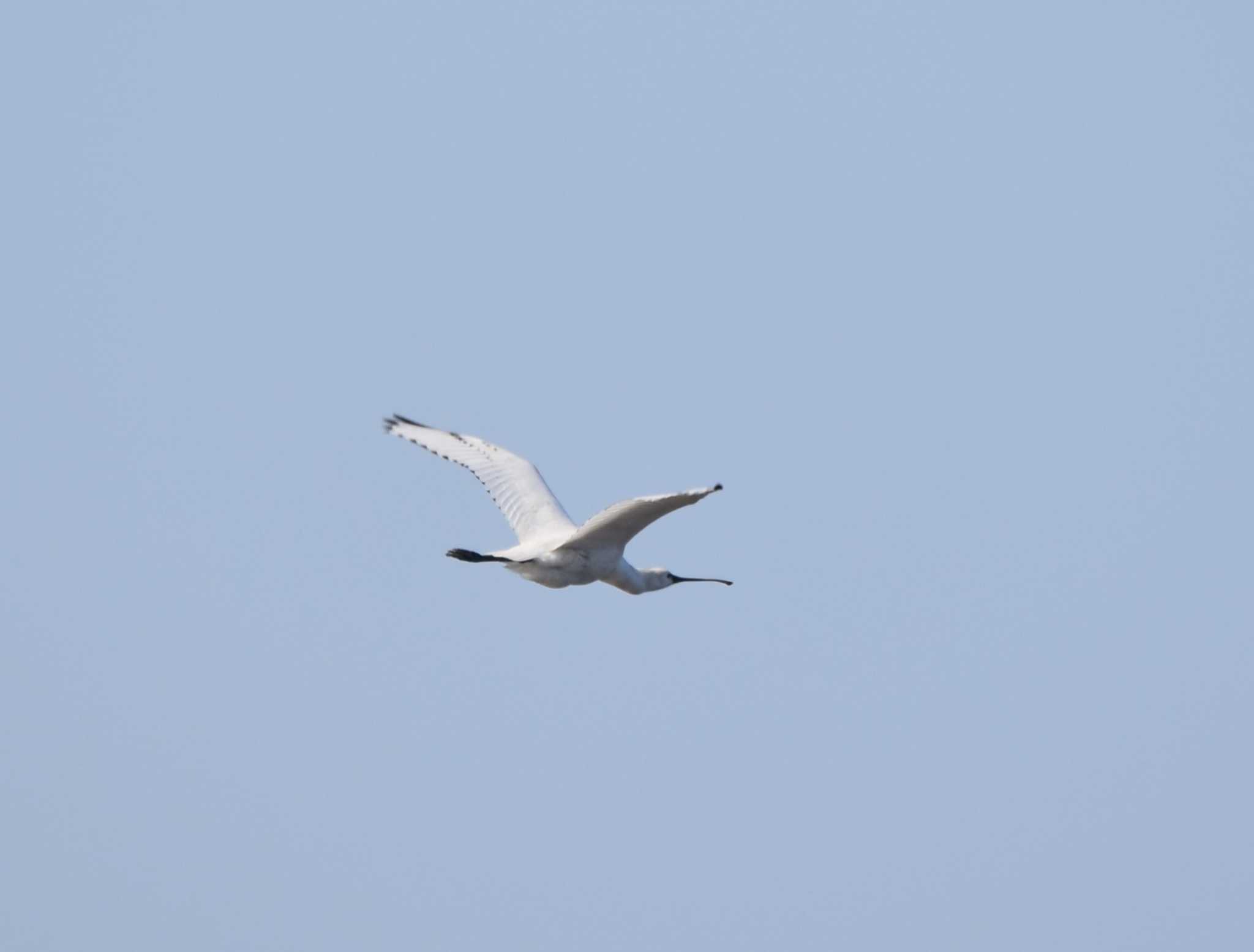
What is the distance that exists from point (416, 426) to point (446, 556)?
6.58 m

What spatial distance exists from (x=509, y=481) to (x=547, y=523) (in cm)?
130

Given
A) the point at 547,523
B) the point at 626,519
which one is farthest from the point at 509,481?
the point at 626,519

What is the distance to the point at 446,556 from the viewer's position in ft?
84.7

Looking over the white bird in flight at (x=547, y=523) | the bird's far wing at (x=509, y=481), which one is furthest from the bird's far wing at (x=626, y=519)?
the bird's far wing at (x=509, y=481)

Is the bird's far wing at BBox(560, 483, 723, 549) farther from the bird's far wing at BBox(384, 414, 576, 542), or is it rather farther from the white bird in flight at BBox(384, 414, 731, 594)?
the bird's far wing at BBox(384, 414, 576, 542)


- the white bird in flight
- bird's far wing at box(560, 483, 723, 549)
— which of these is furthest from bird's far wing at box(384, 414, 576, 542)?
bird's far wing at box(560, 483, 723, 549)

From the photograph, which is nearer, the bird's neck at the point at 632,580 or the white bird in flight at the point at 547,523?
the white bird in flight at the point at 547,523

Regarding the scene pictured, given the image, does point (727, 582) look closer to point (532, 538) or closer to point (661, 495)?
point (532, 538)

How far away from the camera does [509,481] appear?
29.5 meters

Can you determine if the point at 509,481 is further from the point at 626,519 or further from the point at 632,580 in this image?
the point at 626,519

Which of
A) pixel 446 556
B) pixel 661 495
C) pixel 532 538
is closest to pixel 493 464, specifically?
pixel 532 538

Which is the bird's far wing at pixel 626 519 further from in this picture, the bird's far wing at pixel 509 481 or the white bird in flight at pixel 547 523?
the bird's far wing at pixel 509 481

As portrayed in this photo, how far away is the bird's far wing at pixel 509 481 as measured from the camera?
1119 inches

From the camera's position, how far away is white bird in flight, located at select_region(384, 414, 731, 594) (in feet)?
82.4
